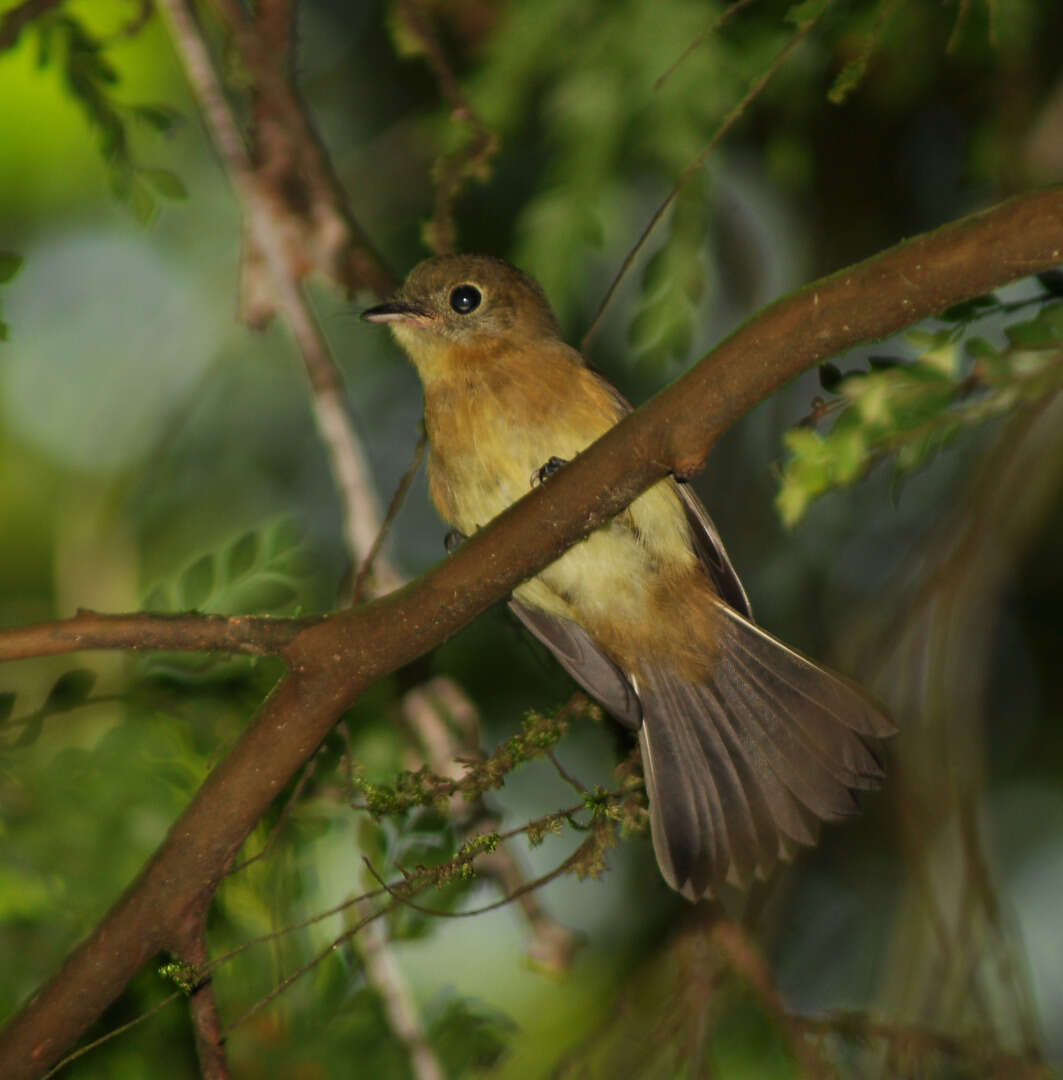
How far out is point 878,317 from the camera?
7.34ft

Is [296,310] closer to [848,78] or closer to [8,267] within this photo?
[8,267]

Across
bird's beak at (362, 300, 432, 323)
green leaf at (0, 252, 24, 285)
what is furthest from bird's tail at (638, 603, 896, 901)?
green leaf at (0, 252, 24, 285)

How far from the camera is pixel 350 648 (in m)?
2.44

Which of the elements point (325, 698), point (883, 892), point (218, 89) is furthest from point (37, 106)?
point (883, 892)

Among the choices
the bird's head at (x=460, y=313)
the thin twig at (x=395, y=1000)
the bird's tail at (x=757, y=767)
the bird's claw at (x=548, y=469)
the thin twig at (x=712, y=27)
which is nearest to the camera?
the thin twig at (x=712, y=27)

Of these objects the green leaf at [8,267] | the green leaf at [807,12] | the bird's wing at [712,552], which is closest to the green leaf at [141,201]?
the green leaf at [8,267]

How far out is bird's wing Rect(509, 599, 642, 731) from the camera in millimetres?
3615

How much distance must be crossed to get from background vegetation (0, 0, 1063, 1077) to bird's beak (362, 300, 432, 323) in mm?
241

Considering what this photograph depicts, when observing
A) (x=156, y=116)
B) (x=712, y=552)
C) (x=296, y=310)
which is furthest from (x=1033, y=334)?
(x=156, y=116)

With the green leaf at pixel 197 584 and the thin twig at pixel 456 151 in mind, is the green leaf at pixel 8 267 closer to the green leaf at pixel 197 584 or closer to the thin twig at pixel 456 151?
the green leaf at pixel 197 584

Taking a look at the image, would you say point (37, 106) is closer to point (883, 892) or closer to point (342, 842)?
point (342, 842)

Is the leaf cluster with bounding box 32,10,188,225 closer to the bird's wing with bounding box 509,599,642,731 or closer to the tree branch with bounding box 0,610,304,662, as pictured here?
the bird's wing with bounding box 509,599,642,731

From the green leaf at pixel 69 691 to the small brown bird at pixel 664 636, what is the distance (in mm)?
1217

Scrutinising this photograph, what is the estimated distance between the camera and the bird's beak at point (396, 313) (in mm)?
3968
